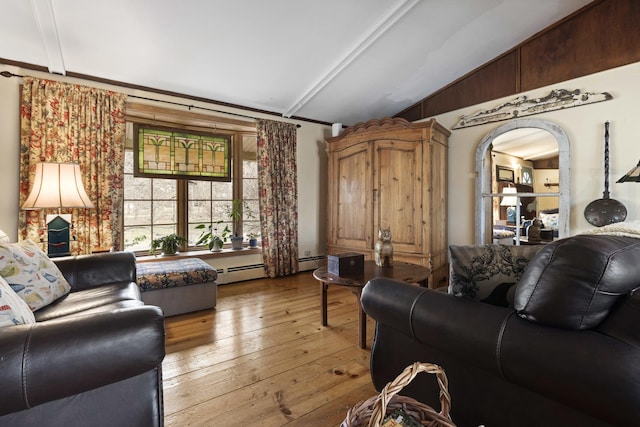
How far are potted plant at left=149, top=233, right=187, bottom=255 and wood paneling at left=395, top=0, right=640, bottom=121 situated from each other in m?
3.87

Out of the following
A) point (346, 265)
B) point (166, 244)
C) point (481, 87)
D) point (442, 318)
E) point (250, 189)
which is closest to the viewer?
point (442, 318)

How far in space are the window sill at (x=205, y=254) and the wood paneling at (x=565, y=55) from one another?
3.29m

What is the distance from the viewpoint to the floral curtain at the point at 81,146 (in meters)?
2.65

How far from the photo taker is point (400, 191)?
141 inches

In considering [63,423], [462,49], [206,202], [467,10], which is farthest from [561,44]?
[63,423]

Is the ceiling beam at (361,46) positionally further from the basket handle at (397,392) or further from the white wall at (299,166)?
the basket handle at (397,392)

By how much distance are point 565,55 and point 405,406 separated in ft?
12.2

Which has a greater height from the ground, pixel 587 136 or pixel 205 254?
pixel 587 136

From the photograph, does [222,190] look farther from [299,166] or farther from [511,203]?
[511,203]

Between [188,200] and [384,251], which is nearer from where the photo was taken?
[384,251]

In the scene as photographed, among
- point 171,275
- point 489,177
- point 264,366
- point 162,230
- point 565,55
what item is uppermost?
point 565,55

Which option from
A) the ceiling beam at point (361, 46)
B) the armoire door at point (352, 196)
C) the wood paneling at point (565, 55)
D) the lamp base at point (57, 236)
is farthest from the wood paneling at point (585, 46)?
the lamp base at point (57, 236)

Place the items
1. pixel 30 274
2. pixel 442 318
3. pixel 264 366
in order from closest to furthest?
pixel 442 318
pixel 30 274
pixel 264 366

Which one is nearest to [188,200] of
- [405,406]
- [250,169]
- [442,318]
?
[250,169]
